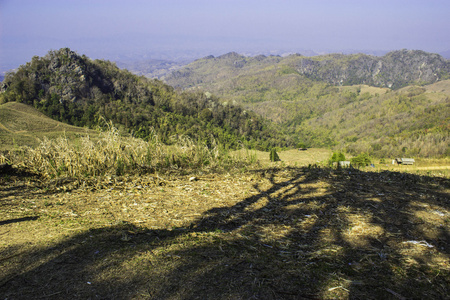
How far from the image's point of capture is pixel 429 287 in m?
1.89

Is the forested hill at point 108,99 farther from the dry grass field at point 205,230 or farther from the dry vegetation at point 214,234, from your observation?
the dry vegetation at point 214,234

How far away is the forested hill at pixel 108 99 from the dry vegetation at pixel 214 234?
78.6 ft

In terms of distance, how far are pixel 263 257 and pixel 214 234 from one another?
633 mm

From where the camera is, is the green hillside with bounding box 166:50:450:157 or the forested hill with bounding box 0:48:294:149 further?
the green hillside with bounding box 166:50:450:157

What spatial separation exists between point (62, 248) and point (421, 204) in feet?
14.6

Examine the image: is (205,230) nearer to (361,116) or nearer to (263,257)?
(263,257)

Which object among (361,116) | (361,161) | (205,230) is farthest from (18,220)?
(361,116)

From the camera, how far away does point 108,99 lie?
45688 mm

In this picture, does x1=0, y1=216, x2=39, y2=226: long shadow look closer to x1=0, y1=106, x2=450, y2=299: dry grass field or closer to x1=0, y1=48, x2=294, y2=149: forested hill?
x1=0, y1=106, x2=450, y2=299: dry grass field

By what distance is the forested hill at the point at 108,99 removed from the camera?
118ft

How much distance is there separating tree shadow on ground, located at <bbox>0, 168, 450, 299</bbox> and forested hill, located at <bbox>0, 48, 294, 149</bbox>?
1006 inches

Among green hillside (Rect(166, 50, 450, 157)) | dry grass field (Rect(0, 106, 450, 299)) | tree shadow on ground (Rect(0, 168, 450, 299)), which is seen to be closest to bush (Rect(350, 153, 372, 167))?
dry grass field (Rect(0, 106, 450, 299))

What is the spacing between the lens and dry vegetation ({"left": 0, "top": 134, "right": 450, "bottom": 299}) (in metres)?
1.86

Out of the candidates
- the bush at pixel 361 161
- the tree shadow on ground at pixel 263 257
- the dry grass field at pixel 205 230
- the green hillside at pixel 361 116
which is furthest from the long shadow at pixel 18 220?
the green hillside at pixel 361 116
